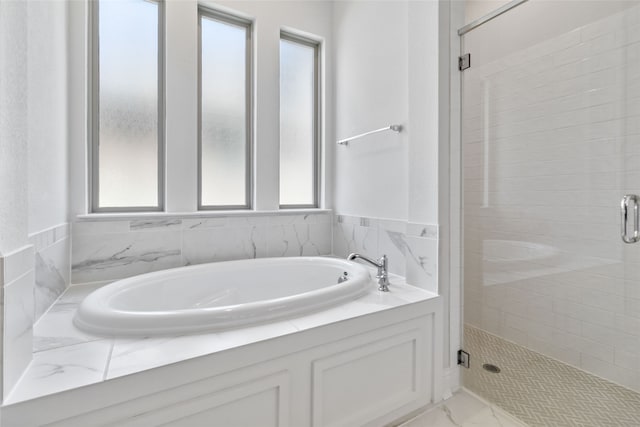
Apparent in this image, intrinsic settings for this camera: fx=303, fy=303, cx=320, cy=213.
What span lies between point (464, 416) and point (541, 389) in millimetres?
460

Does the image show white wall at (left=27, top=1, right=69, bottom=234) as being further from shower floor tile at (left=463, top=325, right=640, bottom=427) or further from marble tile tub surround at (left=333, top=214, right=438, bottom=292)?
shower floor tile at (left=463, top=325, right=640, bottom=427)

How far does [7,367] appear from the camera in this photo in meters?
0.72

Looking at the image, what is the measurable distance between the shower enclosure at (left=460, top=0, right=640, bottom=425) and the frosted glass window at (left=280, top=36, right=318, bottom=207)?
1.34m

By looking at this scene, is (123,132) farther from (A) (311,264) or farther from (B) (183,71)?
(A) (311,264)

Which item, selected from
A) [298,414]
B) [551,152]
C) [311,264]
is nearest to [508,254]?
[551,152]

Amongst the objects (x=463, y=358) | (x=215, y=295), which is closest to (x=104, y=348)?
(x=215, y=295)

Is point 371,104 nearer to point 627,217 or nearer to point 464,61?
point 464,61

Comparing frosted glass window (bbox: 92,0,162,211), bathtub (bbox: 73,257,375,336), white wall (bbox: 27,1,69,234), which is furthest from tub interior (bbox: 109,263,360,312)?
frosted glass window (bbox: 92,0,162,211)

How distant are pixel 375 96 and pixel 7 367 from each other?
2184mm

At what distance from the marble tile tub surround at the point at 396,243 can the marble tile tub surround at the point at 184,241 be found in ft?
0.65

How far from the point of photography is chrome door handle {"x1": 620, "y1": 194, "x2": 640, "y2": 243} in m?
1.36

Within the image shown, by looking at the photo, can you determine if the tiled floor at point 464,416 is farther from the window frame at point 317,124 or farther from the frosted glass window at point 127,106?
the frosted glass window at point 127,106

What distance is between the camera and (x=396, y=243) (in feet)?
6.53

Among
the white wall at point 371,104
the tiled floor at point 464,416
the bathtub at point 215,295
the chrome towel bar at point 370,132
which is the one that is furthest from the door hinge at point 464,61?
the tiled floor at point 464,416
